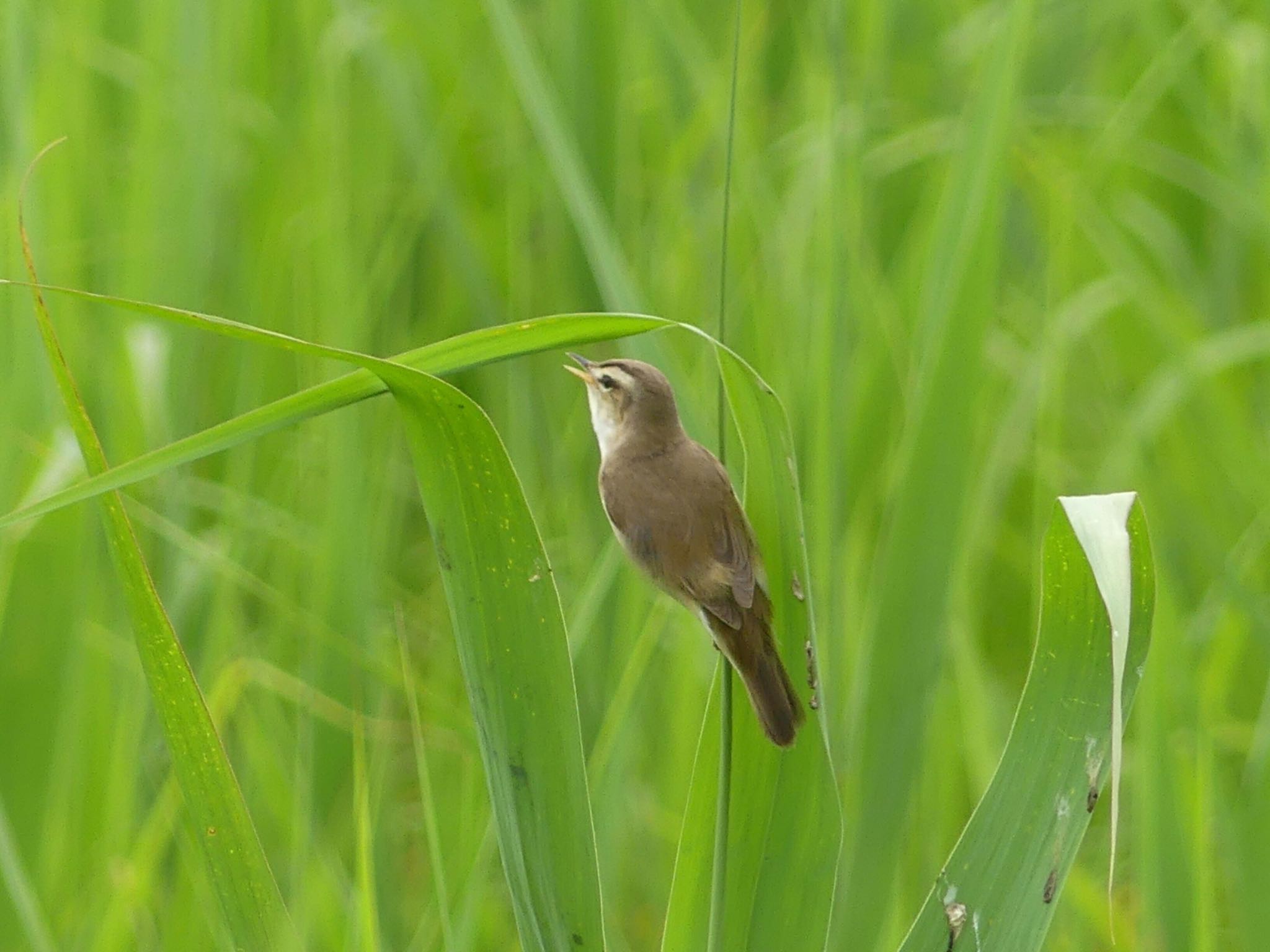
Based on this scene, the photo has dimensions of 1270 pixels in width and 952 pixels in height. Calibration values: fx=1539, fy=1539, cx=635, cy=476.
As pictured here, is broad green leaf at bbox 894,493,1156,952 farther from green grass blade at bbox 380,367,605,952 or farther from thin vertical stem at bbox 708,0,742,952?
green grass blade at bbox 380,367,605,952

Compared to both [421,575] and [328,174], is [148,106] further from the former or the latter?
[421,575]

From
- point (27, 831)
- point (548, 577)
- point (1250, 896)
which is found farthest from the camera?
point (27, 831)

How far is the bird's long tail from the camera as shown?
1.29 m

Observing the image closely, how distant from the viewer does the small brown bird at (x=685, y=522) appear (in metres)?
1.36

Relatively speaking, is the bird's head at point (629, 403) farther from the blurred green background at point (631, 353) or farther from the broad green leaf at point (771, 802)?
the broad green leaf at point (771, 802)

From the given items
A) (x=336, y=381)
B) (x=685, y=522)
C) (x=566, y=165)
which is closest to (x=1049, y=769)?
(x=685, y=522)

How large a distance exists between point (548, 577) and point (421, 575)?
1.69 m

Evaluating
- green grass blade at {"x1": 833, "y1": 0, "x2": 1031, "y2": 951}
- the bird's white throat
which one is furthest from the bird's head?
green grass blade at {"x1": 833, "y1": 0, "x2": 1031, "y2": 951}

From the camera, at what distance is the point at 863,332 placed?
2.29 metres

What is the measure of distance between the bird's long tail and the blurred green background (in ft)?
0.53

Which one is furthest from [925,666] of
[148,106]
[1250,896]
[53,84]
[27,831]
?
[53,84]

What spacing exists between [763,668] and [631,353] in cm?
66

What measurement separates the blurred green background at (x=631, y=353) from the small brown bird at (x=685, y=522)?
0.27ft

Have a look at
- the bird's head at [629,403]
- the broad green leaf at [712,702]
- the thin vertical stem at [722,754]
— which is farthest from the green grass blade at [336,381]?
the bird's head at [629,403]
